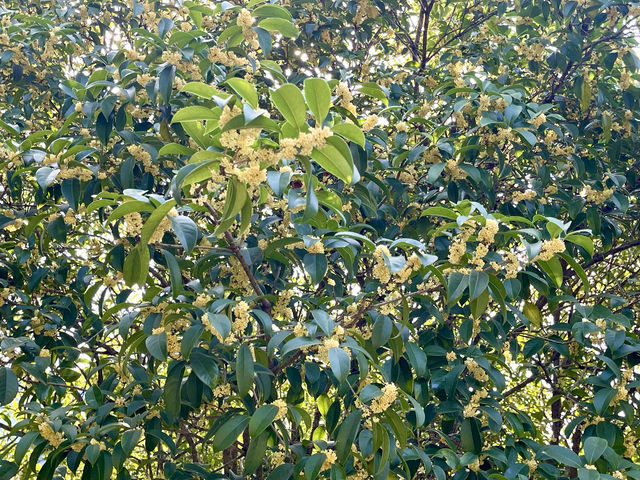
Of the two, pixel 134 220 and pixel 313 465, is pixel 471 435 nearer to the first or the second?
pixel 313 465

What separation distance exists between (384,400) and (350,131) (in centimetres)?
75

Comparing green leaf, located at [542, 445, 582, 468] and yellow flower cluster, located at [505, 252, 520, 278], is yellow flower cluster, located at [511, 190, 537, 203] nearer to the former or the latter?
yellow flower cluster, located at [505, 252, 520, 278]

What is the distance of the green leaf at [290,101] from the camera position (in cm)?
152

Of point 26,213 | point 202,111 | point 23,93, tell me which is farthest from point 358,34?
point 202,111

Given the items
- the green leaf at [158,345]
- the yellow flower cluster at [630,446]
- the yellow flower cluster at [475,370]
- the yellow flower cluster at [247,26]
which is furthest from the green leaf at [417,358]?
the yellow flower cluster at [247,26]

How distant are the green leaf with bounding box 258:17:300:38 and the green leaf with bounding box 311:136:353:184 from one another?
84 cm

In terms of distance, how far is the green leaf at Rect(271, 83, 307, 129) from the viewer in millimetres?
1522

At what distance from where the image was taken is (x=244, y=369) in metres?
1.78

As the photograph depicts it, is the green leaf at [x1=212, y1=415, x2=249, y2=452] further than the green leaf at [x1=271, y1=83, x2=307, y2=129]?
Yes

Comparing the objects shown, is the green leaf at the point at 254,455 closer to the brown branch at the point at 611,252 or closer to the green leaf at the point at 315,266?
the green leaf at the point at 315,266

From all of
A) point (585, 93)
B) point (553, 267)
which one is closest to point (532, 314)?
point (553, 267)

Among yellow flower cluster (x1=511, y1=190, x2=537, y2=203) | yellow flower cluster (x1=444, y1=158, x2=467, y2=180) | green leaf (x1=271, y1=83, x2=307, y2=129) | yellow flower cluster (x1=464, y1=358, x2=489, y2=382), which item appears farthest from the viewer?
yellow flower cluster (x1=511, y1=190, x2=537, y2=203)

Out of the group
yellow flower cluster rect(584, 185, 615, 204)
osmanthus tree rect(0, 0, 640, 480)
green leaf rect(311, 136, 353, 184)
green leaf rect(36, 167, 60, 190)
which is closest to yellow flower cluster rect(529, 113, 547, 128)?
osmanthus tree rect(0, 0, 640, 480)

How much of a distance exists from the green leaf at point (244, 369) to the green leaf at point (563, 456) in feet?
3.54
